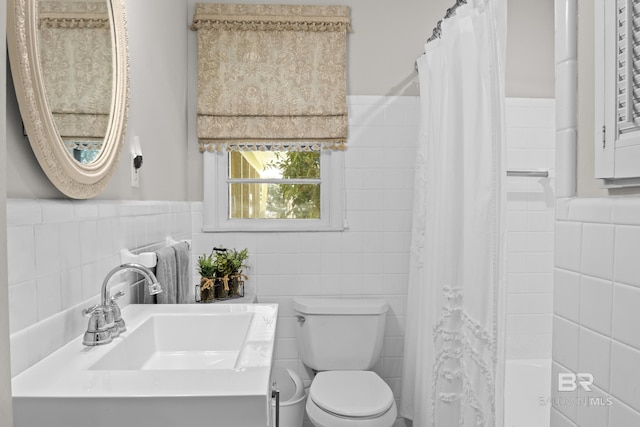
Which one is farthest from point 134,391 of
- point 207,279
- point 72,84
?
point 207,279

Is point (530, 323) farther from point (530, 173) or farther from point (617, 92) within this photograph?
point (617, 92)

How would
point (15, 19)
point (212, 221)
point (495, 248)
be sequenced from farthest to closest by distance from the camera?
1. point (212, 221)
2. point (495, 248)
3. point (15, 19)

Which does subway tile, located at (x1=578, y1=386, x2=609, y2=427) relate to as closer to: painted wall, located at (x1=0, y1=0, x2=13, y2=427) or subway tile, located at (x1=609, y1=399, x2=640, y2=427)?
subway tile, located at (x1=609, y1=399, x2=640, y2=427)

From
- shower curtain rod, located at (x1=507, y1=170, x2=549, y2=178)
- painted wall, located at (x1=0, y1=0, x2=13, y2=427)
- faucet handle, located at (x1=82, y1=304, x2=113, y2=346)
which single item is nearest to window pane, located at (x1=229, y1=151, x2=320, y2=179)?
shower curtain rod, located at (x1=507, y1=170, x2=549, y2=178)

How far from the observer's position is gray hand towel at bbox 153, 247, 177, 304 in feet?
5.68

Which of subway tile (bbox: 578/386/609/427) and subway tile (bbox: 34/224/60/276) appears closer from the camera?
subway tile (bbox: 578/386/609/427)

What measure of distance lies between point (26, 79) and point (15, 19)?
12 centimetres

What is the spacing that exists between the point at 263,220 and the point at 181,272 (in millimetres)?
809

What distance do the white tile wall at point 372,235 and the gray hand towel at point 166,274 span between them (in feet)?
2.54

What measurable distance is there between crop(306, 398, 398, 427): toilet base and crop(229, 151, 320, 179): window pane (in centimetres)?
127

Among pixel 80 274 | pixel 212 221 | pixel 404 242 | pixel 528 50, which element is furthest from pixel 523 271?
pixel 80 274

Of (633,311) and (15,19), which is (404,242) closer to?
(633,311)

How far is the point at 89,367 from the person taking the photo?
3.34 feet

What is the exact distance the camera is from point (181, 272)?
6.40 ft
